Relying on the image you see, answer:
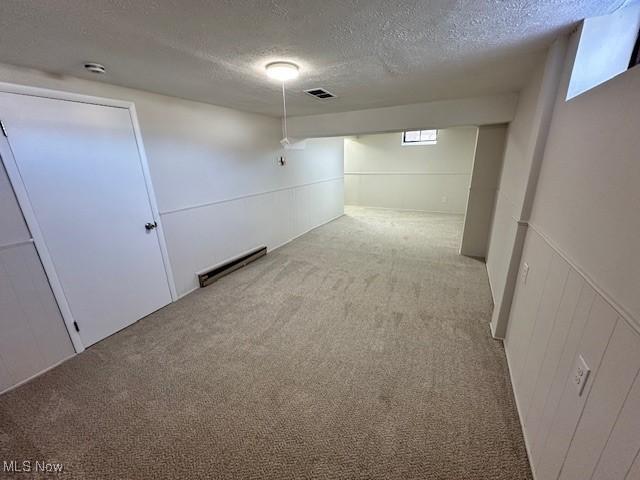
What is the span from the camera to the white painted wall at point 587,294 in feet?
2.46

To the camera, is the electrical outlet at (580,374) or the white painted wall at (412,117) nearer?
the electrical outlet at (580,374)

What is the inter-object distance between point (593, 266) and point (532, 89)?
1.87 metres

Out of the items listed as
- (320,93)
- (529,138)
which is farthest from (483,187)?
(320,93)

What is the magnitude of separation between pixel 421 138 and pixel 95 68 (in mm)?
6797

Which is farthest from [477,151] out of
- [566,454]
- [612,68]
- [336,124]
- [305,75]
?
[566,454]

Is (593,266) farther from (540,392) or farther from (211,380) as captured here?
(211,380)

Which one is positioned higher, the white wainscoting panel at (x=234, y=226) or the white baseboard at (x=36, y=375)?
the white wainscoting panel at (x=234, y=226)

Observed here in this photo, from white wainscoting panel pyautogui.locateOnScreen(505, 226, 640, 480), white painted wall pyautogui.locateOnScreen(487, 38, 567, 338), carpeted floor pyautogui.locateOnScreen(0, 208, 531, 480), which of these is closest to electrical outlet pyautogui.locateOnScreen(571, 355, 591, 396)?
white wainscoting panel pyautogui.locateOnScreen(505, 226, 640, 480)

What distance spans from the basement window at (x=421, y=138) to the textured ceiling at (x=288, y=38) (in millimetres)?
4752

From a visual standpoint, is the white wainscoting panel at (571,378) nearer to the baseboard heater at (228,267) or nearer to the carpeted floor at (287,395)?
the carpeted floor at (287,395)

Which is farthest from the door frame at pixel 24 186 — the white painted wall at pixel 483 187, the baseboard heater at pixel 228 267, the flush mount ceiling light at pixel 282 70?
the white painted wall at pixel 483 187

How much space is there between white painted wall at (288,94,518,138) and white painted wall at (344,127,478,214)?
374 cm

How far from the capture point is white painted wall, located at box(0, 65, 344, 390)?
7.81 ft

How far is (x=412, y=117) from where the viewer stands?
3.21 m
